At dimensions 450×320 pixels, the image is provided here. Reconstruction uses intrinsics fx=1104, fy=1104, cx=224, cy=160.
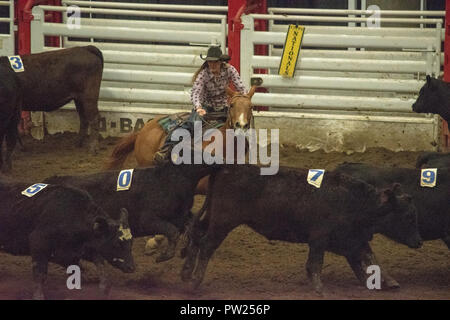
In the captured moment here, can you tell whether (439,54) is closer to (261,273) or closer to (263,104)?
(263,104)

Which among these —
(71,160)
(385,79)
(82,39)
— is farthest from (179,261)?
(82,39)

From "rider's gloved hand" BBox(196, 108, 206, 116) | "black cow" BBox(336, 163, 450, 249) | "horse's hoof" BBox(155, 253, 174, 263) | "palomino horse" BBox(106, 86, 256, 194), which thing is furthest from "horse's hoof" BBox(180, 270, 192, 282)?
"rider's gloved hand" BBox(196, 108, 206, 116)

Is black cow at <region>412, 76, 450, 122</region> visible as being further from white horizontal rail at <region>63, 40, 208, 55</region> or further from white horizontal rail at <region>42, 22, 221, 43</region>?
white horizontal rail at <region>42, 22, 221, 43</region>

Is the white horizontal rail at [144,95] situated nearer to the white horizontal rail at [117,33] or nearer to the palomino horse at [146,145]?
the white horizontal rail at [117,33]

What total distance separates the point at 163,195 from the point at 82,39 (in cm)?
755

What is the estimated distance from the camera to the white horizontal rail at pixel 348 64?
43.4 ft

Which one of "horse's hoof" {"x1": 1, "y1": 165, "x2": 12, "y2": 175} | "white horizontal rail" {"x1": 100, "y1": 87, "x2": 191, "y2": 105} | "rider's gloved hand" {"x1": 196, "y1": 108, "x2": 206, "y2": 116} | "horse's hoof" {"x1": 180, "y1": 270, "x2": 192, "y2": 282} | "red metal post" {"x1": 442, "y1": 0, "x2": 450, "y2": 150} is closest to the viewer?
"horse's hoof" {"x1": 180, "y1": 270, "x2": 192, "y2": 282}

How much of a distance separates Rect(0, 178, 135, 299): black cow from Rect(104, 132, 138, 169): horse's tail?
2190 mm

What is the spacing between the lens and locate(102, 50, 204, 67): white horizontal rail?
45.2 ft

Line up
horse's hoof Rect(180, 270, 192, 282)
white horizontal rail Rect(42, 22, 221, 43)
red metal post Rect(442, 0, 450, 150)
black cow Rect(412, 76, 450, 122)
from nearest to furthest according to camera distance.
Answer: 1. horse's hoof Rect(180, 270, 192, 282)
2. black cow Rect(412, 76, 450, 122)
3. red metal post Rect(442, 0, 450, 150)
4. white horizontal rail Rect(42, 22, 221, 43)

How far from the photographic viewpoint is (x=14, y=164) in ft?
41.5

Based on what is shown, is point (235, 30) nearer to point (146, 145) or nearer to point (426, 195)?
point (146, 145)

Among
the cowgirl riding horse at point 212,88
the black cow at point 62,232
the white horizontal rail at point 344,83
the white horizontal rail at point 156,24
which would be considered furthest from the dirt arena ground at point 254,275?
the white horizontal rail at point 156,24

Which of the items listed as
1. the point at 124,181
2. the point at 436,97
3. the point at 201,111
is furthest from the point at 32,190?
the point at 436,97
